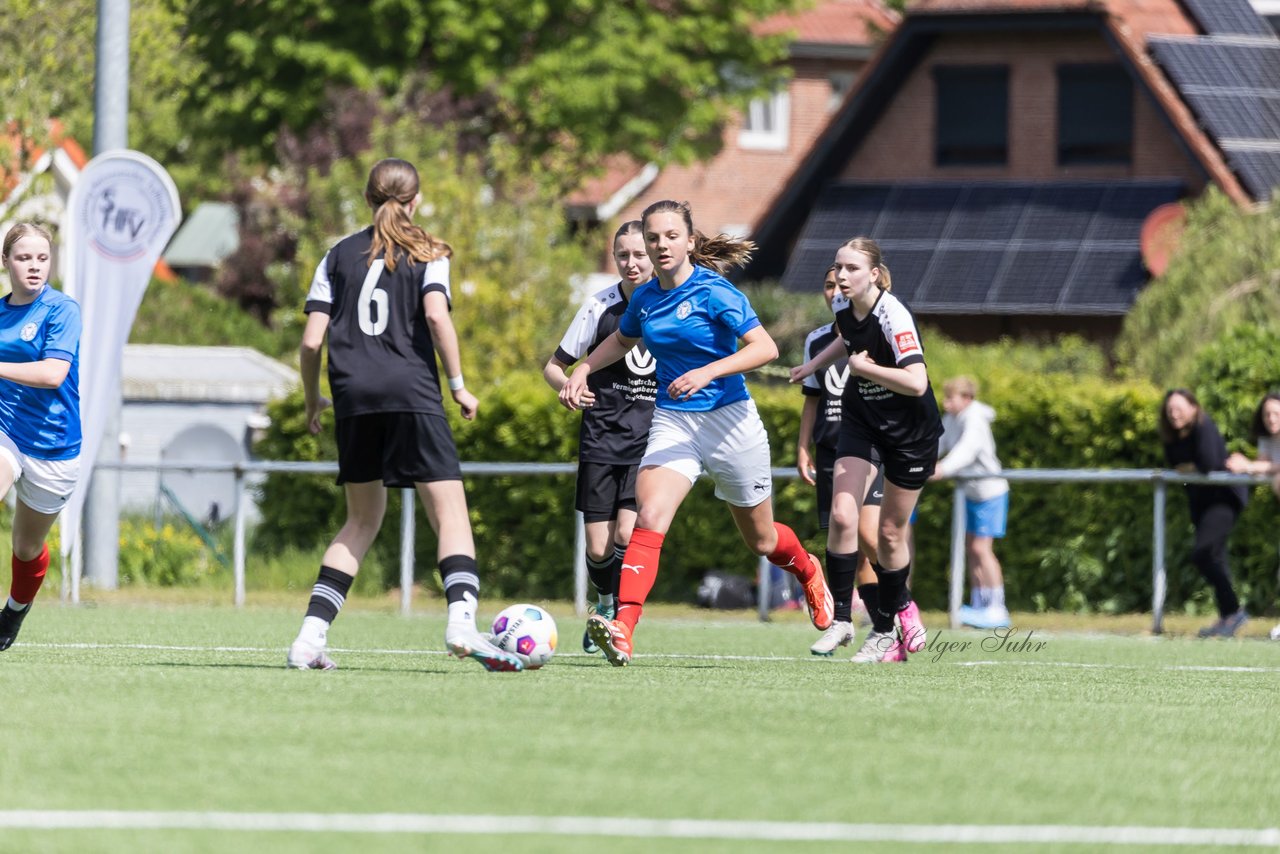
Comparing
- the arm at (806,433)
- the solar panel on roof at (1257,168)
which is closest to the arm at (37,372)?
the arm at (806,433)

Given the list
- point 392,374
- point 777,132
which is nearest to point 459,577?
point 392,374

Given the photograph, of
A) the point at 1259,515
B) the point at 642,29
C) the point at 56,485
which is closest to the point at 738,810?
the point at 56,485

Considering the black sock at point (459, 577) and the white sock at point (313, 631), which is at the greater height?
the black sock at point (459, 577)

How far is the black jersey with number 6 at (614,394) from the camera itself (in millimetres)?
11492

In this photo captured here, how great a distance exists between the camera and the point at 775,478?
58.1 ft

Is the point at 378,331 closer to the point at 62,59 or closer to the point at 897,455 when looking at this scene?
the point at 897,455

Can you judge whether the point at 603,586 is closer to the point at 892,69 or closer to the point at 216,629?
the point at 216,629

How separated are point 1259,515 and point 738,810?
12370mm

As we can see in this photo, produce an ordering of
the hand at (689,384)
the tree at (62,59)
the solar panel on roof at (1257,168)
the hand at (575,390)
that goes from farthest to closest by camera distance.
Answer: the solar panel on roof at (1257,168)
the tree at (62,59)
the hand at (575,390)
the hand at (689,384)

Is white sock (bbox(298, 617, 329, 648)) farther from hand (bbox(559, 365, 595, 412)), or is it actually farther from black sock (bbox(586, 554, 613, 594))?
black sock (bbox(586, 554, 613, 594))

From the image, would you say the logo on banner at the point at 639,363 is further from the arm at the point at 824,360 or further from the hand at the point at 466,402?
the hand at the point at 466,402

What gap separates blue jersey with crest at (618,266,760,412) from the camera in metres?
9.80

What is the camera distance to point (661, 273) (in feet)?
32.3

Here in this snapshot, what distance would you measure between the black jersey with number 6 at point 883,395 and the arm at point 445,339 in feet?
7.91
